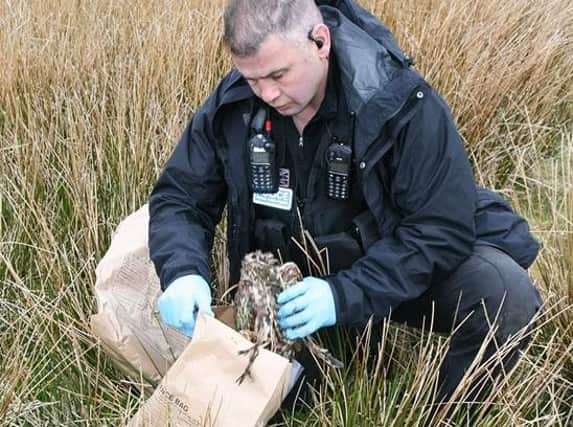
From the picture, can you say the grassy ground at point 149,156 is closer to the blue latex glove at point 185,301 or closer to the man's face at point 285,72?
the blue latex glove at point 185,301

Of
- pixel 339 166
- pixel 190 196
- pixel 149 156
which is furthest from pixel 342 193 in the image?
pixel 149 156

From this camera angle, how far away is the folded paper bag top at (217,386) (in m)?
1.71

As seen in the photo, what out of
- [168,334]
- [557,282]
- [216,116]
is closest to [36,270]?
[168,334]

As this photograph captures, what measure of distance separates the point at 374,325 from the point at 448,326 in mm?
195

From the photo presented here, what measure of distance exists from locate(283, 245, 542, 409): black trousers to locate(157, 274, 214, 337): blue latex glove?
0.31 meters

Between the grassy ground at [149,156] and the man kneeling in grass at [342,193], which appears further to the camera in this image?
the grassy ground at [149,156]

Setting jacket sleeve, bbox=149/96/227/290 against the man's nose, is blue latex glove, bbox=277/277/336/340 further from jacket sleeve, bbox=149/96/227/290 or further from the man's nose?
the man's nose

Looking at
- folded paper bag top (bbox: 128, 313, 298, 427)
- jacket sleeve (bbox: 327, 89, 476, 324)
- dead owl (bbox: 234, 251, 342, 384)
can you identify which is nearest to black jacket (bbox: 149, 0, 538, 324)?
jacket sleeve (bbox: 327, 89, 476, 324)

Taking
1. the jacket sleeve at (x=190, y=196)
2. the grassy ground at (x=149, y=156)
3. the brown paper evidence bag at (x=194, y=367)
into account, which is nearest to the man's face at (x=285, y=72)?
the jacket sleeve at (x=190, y=196)

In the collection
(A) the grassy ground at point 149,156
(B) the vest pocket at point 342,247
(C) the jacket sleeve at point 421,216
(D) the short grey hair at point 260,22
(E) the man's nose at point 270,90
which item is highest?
(D) the short grey hair at point 260,22

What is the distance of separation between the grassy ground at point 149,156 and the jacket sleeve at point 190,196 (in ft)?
0.99

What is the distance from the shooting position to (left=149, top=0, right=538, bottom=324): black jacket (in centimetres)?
194

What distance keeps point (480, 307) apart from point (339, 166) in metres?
0.48

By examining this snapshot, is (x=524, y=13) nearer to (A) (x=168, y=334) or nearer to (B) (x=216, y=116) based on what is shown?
(B) (x=216, y=116)
